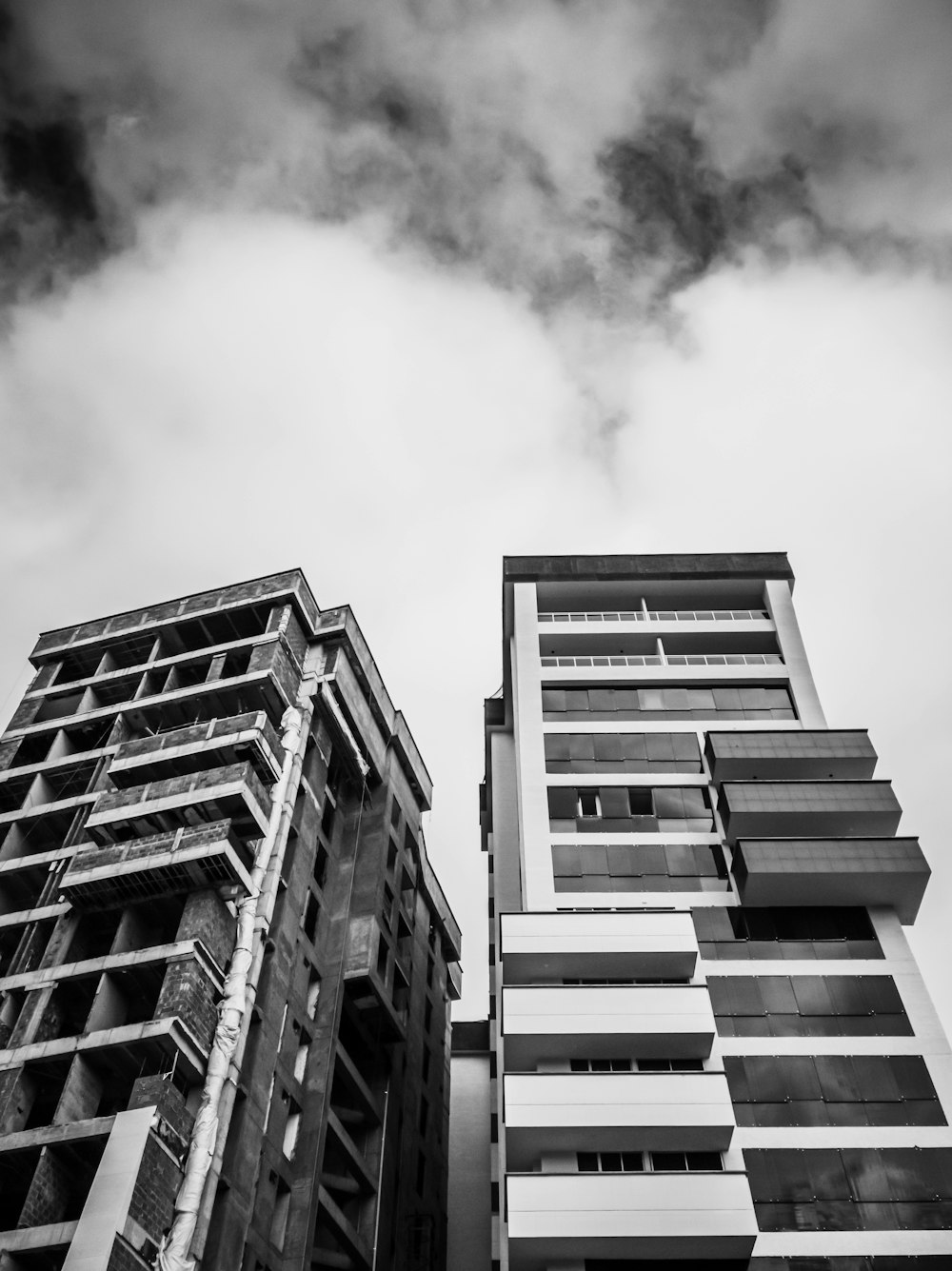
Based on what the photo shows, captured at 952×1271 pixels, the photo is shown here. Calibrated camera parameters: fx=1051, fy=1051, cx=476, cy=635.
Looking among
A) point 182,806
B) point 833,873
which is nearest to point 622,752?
point 833,873

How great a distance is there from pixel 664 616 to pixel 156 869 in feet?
101

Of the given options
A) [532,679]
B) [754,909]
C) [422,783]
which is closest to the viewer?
[754,909]

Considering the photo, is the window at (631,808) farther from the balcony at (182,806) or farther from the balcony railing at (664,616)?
the balcony at (182,806)

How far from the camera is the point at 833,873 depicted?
42531mm

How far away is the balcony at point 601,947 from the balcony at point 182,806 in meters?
11.9

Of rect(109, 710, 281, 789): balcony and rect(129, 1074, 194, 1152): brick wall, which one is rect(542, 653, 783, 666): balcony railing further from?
rect(129, 1074, 194, 1152): brick wall

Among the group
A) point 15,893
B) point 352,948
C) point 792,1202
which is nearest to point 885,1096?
point 792,1202

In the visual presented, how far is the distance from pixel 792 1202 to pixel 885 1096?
5.23 m

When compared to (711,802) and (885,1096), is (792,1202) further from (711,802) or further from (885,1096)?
(711,802)

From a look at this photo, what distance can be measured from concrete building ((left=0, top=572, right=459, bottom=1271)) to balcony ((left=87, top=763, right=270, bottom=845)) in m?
0.11

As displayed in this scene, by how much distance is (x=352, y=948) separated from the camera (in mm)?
48969

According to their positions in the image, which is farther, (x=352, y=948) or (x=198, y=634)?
(x=198, y=634)

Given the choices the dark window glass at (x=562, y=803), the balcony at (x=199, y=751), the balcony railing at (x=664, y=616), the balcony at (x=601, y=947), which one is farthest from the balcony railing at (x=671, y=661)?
the balcony at (x=601, y=947)

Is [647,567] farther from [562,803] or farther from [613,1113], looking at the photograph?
[613,1113]
